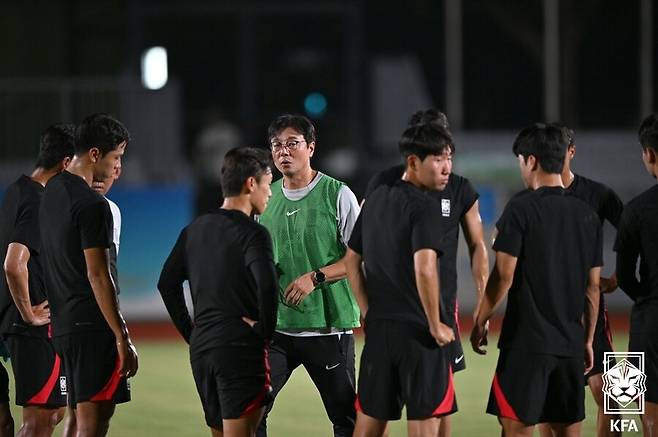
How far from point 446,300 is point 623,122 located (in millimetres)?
13333

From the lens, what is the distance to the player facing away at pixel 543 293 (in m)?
5.82

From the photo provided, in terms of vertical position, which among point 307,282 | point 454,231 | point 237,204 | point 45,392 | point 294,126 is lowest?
point 45,392

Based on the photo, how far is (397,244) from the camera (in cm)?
565

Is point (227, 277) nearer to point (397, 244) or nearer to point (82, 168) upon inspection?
point (397, 244)

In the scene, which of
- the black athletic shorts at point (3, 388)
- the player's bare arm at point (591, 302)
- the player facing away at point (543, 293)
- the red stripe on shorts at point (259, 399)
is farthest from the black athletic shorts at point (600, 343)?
the black athletic shorts at point (3, 388)

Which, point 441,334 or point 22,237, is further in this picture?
point 22,237

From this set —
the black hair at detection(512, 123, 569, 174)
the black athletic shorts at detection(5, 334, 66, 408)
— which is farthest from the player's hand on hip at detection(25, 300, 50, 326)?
the black hair at detection(512, 123, 569, 174)

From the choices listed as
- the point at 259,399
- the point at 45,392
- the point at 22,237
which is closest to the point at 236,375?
the point at 259,399

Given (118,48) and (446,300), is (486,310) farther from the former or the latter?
(118,48)

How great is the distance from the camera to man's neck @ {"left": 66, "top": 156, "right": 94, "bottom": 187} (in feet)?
20.2

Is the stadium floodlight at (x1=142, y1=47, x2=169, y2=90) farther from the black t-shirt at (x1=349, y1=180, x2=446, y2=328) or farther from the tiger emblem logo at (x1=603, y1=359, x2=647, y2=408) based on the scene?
the black t-shirt at (x1=349, y1=180, x2=446, y2=328)

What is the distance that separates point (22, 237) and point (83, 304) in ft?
2.56

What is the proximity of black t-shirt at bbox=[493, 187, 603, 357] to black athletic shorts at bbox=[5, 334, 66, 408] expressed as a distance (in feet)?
8.45

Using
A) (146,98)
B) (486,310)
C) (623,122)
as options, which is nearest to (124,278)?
(146,98)
